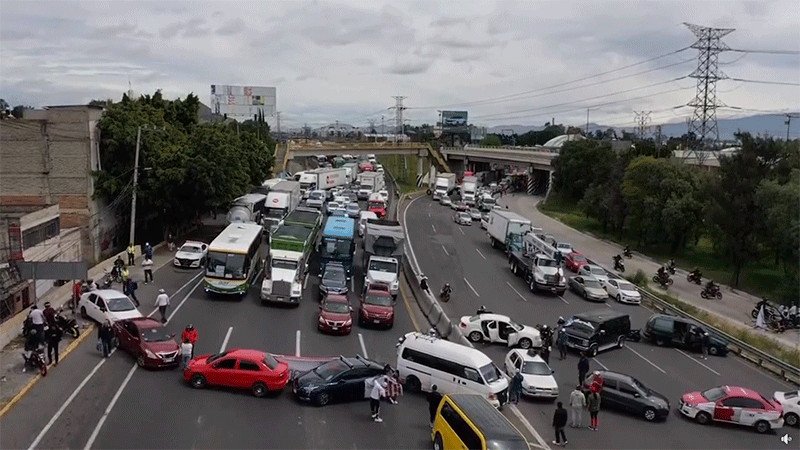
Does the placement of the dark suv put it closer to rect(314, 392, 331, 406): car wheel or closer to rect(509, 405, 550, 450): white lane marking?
rect(509, 405, 550, 450): white lane marking

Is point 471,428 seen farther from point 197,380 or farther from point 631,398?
point 197,380

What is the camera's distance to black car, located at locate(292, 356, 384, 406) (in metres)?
19.1

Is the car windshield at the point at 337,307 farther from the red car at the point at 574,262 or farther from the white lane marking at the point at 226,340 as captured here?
the red car at the point at 574,262

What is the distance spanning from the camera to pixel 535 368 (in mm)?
22438

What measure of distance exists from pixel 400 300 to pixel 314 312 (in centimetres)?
568

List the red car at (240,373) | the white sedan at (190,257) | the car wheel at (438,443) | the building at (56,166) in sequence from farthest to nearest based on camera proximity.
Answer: the building at (56,166), the white sedan at (190,257), the red car at (240,373), the car wheel at (438,443)

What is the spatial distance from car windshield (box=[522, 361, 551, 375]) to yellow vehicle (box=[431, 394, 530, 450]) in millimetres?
6610

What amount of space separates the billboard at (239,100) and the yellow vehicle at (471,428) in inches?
6393

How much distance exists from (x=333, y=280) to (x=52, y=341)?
46.0ft

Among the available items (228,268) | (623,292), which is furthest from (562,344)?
(228,268)

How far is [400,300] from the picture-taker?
Answer: 113 ft

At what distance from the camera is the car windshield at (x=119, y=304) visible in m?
25.2

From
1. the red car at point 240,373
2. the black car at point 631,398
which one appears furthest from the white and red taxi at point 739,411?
the red car at point 240,373

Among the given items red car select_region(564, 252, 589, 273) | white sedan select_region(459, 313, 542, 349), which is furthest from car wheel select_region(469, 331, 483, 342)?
red car select_region(564, 252, 589, 273)
